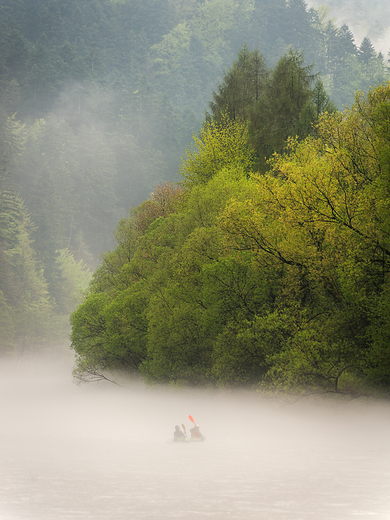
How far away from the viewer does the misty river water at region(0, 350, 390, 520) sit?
17922 mm

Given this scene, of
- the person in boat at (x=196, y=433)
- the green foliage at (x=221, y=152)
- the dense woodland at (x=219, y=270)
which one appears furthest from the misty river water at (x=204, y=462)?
the green foliage at (x=221, y=152)

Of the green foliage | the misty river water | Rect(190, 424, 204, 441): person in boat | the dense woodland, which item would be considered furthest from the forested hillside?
the green foliage

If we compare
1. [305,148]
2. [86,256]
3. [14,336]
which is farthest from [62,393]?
[86,256]

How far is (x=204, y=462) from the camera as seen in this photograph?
85.7 ft

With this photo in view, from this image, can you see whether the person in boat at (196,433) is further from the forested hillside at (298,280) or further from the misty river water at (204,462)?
the forested hillside at (298,280)

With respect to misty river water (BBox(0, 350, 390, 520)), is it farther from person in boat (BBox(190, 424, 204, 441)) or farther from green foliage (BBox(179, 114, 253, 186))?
green foliage (BBox(179, 114, 253, 186))

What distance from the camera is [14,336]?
108375mm

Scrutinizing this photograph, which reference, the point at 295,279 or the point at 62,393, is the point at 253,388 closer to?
the point at 295,279

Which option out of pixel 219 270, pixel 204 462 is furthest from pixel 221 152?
pixel 204 462

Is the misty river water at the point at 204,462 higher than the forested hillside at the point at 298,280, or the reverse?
the forested hillside at the point at 298,280

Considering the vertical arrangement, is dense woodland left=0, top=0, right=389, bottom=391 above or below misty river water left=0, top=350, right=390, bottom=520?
above

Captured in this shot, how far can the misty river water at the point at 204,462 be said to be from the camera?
1792 cm

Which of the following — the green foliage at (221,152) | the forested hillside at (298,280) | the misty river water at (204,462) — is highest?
the green foliage at (221,152)

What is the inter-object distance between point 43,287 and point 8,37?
94.2 metres
